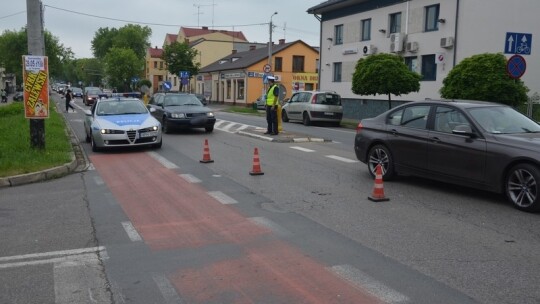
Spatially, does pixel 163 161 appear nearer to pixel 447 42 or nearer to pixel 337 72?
pixel 447 42

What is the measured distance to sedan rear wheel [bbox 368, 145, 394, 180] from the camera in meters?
9.72

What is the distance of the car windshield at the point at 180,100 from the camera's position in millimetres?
19984

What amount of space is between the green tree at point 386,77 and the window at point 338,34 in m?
10.7

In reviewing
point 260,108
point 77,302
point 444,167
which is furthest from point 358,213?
point 260,108

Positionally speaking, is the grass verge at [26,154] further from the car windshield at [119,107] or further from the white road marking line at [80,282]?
the white road marking line at [80,282]

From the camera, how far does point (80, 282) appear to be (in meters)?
4.80

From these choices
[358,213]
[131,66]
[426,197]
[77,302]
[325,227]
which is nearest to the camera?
[77,302]

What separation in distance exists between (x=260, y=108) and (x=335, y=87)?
32.7 feet

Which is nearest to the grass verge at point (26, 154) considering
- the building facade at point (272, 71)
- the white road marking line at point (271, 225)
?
the white road marking line at point (271, 225)

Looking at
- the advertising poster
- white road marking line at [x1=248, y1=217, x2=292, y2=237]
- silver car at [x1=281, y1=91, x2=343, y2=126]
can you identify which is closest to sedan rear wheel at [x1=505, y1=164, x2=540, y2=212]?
white road marking line at [x1=248, y1=217, x2=292, y2=237]

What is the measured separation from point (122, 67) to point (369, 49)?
65.0m

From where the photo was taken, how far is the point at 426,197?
27.9 ft

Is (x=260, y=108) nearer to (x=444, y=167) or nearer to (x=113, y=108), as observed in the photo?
(x=113, y=108)

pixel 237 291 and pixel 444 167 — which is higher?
pixel 444 167
